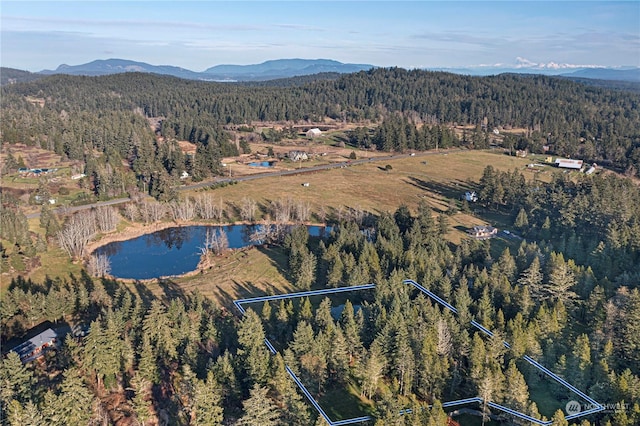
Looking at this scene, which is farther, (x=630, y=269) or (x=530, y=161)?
(x=530, y=161)

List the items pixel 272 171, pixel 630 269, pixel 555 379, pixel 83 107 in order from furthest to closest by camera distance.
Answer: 1. pixel 83 107
2. pixel 272 171
3. pixel 630 269
4. pixel 555 379

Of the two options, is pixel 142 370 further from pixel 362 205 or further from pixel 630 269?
pixel 362 205

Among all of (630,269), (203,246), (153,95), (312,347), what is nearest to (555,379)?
(312,347)

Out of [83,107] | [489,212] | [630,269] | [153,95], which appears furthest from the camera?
[153,95]

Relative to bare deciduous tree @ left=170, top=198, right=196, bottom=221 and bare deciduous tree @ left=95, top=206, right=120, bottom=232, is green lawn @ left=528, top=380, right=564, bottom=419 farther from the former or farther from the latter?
bare deciduous tree @ left=95, top=206, right=120, bottom=232

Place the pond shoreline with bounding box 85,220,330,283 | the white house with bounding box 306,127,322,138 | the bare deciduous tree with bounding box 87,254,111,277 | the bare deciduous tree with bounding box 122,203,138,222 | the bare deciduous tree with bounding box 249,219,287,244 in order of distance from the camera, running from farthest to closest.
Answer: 1. the white house with bounding box 306,127,322,138
2. the bare deciduous tree with bounding box 122,203,138,222
3. the bare deciduous tree with bounding box 249,219,287,244
4. the pond shoreline with bounding box 85,220,330,283
5. the bare deciduous tree with bounding box 87,254,111,277

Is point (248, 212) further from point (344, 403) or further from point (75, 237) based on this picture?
point (344, 403)

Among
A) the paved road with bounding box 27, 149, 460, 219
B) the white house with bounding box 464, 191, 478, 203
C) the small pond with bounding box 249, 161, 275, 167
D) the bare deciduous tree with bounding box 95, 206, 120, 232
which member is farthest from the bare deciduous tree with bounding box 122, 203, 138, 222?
the white house with bounding box 464, 191, 478, 203
